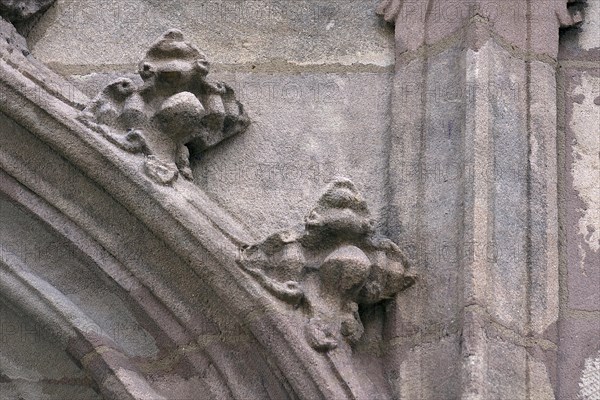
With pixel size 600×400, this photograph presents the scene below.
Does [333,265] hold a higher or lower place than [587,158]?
lower

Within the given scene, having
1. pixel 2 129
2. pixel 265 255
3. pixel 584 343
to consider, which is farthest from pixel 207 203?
pixel 584 343

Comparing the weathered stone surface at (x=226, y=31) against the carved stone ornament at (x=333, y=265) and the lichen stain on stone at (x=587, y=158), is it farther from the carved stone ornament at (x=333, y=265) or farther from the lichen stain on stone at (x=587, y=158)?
the carved stone ornament at (x=333, y=265)

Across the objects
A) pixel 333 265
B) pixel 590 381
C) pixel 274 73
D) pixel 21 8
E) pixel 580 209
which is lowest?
pixel 590 381

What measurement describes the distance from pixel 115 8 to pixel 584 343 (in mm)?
1489

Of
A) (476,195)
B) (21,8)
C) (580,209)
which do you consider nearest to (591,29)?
(580,209)

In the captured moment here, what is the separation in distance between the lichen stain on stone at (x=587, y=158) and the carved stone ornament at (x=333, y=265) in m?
0.48

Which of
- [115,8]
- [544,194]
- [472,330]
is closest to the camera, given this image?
[472,330]

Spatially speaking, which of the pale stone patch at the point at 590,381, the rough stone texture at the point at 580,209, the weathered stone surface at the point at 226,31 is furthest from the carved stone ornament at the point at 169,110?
the pale stone patch at the point at 590,381

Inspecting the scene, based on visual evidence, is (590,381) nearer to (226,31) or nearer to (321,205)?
(321,205)

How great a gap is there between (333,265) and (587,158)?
0.77 metres

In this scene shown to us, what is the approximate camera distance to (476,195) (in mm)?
4754

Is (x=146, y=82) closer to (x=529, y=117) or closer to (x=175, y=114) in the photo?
(x=175, y=114)

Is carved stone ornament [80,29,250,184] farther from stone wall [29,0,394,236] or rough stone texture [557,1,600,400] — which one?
rough stone texture [557,1,600,400]

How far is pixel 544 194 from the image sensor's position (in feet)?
16.1
